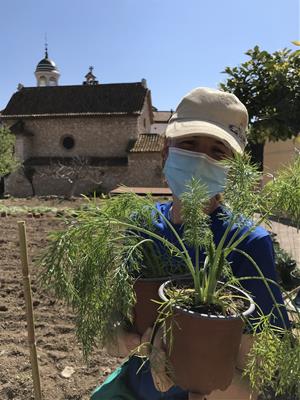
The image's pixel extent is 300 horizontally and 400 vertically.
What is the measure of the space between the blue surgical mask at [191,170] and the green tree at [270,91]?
85.7 inches

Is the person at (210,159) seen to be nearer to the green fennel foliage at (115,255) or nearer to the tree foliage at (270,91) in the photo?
the green fennel foliage at (115,255)

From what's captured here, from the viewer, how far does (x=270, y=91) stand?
3568mm

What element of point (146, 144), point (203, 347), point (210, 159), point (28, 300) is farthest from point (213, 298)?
point (146, 144)

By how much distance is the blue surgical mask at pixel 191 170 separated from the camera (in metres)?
1.16

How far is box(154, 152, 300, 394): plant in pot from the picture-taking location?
2.78 feet

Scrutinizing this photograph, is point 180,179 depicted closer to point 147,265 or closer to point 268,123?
point 147,265

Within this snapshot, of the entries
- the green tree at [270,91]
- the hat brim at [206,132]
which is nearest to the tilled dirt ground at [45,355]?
the hat brim at [206,132]

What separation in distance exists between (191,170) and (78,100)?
26468mm

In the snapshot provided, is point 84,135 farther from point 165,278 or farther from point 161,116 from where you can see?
point 165,278

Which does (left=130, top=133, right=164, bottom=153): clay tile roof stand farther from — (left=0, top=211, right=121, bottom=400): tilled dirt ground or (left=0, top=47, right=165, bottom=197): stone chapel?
(left=0, top=211, right=121, bottom=400): tilled dirt ground

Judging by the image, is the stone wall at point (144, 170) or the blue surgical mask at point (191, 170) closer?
the blue surgical mask at point (191, 170)

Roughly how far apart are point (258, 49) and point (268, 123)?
0.77 m

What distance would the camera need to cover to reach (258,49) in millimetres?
3633

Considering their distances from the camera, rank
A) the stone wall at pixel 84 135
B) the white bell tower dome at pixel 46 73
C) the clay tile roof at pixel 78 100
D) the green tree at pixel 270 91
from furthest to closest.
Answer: the white bell tower dome at pixel 46 73 → the clay tile roof at pixel 78 100 → the stone wall at pixel 84 135 → the green tree at pixel 270 91
